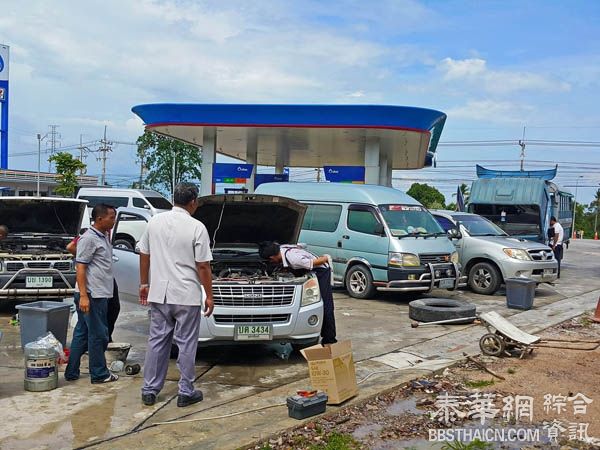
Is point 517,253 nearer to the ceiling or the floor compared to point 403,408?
nearer to the ceiling

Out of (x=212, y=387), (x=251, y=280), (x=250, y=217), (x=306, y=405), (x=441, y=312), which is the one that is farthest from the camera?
(x=441, y=312)

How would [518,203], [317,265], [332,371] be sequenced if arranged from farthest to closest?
[518,203] < [317,265] < [332,371]

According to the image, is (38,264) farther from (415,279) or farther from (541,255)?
(541,255)

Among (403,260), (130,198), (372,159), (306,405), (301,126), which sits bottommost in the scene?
(306,405)

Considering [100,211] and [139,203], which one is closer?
[100,211]

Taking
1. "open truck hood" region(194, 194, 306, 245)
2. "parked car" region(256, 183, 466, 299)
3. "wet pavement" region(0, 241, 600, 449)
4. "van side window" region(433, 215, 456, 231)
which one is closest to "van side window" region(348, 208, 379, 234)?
"parked car" region(256, 183, 466, 299)

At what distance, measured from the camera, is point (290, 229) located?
7.75 meters

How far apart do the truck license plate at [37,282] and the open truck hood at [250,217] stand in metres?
2.47

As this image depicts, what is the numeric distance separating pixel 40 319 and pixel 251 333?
222 cm

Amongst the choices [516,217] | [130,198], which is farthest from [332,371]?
[130,198]

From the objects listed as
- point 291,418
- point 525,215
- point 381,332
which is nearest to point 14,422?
point 291,418

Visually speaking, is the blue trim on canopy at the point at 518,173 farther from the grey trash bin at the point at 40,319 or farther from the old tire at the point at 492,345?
the grey trash bin at the point at 40,319

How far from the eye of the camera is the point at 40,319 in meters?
6.31

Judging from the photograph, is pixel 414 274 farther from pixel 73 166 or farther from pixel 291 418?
pixel 73 166
